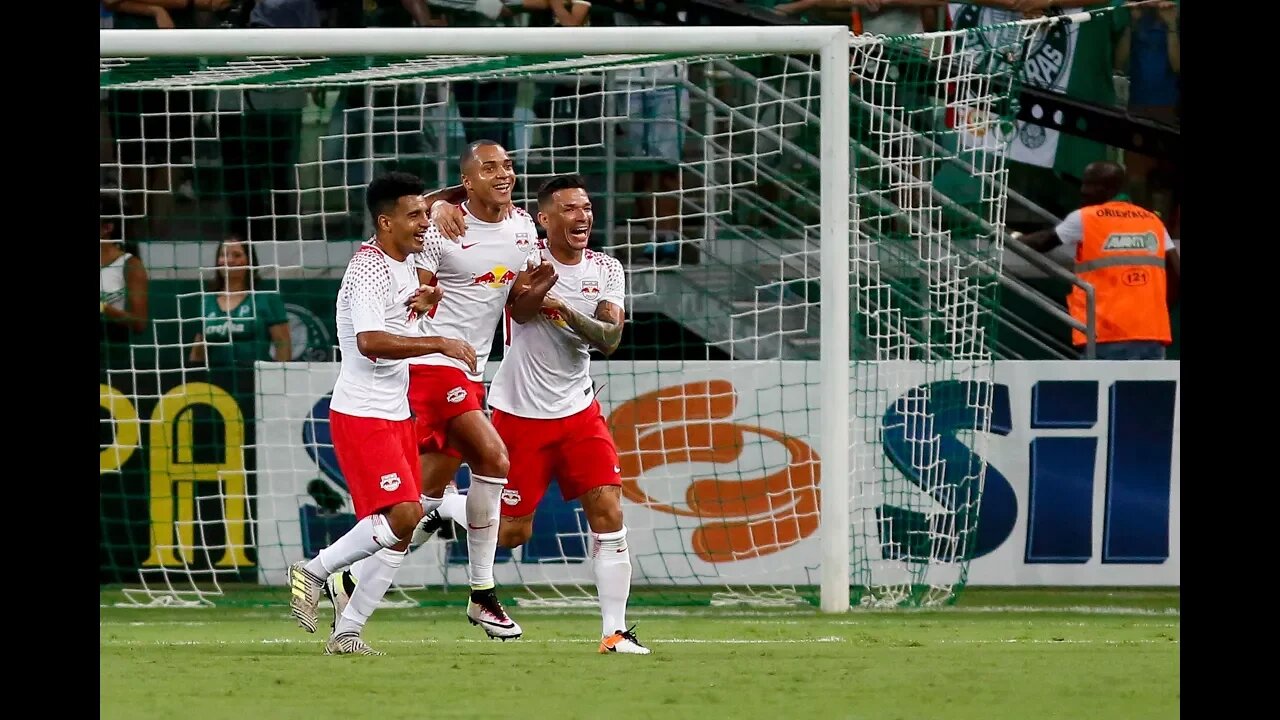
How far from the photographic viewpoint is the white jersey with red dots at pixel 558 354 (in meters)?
7.96

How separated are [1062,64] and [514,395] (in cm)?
572

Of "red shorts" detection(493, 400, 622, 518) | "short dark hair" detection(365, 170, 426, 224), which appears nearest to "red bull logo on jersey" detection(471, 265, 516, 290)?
"red shorts" detection(493, 400, 622, 518)

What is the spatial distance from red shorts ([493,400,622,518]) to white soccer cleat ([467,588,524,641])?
14.1 inches

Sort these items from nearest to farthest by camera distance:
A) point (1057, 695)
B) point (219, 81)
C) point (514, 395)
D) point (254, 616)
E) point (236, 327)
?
point (1057, 695) < point (514, 395) < point (254, 616) < point (219, 81) < point (236, 327)

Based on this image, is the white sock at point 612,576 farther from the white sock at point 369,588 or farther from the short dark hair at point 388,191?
the short dark hair at point 388,191

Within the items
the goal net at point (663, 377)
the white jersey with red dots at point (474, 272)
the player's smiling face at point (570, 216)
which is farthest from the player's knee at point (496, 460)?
the goal net at point (663, 377)

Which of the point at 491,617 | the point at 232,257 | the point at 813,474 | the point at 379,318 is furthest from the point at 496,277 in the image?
the point at 232,257

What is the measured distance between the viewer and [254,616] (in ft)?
30.7

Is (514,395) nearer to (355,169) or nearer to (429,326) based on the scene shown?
(429,326)

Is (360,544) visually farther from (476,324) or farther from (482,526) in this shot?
(476,324)

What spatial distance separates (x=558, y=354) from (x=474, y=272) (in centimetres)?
51

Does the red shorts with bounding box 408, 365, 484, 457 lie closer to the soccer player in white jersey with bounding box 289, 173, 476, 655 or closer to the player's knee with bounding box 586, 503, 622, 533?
the soccer player in white jersey with bounding box 289, 173, 476, 655

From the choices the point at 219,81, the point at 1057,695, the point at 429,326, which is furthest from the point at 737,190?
the point at 1057,695

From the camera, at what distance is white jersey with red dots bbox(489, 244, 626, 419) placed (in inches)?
313
